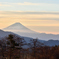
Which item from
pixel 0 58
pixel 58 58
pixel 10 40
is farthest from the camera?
pixel 0 58

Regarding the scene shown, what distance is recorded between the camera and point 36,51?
50.8 m

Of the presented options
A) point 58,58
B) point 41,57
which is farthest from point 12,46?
point 58,58

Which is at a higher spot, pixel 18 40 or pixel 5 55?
pixel 18 40

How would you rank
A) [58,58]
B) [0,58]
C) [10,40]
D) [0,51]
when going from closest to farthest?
[58,58]
[10,40]
[0,58]
[0,51]

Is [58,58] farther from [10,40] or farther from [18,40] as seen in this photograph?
[18,40]

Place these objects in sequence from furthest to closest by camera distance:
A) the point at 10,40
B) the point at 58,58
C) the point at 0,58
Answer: the point at 0,58 < the point at 10,40 < the point at 58,58

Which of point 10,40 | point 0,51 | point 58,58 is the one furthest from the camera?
point 0,51

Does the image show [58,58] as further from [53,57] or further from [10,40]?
[10,40]

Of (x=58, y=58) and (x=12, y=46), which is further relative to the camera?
(x=12, y=46)

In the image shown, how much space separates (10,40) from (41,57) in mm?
6184

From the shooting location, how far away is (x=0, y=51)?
50.8m

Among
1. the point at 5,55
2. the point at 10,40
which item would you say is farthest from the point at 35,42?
the point at 10,40

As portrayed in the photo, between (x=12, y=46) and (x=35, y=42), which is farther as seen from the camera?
(x=35, y=42)

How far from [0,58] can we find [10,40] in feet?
26.5
